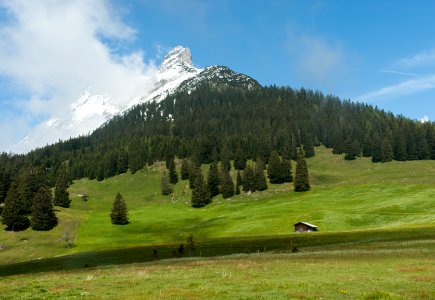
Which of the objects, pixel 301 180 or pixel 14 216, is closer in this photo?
pixel 14 216

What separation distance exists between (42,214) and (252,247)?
73.0 meters

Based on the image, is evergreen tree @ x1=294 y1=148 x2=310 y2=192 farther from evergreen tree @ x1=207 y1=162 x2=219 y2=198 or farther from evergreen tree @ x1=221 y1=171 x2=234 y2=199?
evergreen tree @ x1=207 y1=162 x2=219 y2=198

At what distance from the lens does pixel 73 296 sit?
24.5m

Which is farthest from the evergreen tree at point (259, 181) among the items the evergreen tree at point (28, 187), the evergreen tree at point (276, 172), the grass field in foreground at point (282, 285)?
the grass field in foreground at point (282, 285)

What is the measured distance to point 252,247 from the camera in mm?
72500

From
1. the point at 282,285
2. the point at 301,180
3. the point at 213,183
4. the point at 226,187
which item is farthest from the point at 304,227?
the point at 213,183

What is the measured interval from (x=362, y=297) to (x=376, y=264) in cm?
1730

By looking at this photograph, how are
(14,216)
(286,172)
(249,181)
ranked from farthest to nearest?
1. (286,172)
2. (249,181)
3. (14,216)

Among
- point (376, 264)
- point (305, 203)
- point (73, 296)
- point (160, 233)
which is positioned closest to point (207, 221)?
point (160, 233)

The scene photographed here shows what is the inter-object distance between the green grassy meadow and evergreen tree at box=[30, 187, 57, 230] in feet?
9.09

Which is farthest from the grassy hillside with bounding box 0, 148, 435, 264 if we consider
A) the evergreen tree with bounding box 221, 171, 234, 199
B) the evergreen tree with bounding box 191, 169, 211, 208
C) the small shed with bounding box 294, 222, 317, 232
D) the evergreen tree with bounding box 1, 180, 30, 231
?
the evergreen tree with bounding box 221, 171, 234, 199

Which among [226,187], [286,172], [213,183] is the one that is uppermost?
[286,172]

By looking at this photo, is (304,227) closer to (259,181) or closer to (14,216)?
(14,216)

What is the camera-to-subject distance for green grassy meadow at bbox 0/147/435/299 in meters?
26.6
